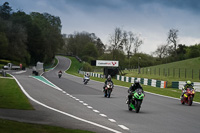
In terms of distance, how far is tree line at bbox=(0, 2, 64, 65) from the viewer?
10738cm

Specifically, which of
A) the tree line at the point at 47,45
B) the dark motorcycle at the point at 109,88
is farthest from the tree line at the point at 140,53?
the dark motorcycle at the point at 109,88

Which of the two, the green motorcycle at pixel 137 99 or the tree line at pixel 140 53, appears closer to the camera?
the green motorcycle at pixel 137 99

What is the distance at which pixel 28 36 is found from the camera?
131500 millimetres

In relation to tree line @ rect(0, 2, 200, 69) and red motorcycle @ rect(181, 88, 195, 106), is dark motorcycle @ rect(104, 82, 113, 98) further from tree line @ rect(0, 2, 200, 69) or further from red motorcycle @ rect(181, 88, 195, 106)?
tree line @ rect(0, 2, 200, 69)

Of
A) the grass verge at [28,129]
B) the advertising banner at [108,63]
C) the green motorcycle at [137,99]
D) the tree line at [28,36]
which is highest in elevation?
the tree line at [28,36]

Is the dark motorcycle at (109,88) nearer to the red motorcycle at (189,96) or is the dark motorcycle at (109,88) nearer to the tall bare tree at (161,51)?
the red motorcycle at (189,96)

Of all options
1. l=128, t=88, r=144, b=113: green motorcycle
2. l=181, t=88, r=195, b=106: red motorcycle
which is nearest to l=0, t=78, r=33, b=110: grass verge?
l=128, t=88, r=144, b=113: green motorcycle

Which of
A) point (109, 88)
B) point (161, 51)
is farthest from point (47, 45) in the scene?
point (109, 88)

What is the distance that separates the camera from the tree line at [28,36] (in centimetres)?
10738

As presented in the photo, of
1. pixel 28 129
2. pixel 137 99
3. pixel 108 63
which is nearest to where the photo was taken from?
pixel 28 129

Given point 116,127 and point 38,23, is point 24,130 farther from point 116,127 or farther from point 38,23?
point 38,23

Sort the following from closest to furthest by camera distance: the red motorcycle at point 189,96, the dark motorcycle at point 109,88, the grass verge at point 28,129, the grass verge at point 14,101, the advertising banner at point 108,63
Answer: the grass verge at point 28,129 < the grass verge at point 14,101 < the red motorcycle at point 189,96 < the dark motorcycle at point 109,88 < the advertising banner at point 108,63

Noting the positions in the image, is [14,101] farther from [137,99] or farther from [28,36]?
[28,36]

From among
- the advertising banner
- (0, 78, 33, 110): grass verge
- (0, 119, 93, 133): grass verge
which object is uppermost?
the advertising banner
